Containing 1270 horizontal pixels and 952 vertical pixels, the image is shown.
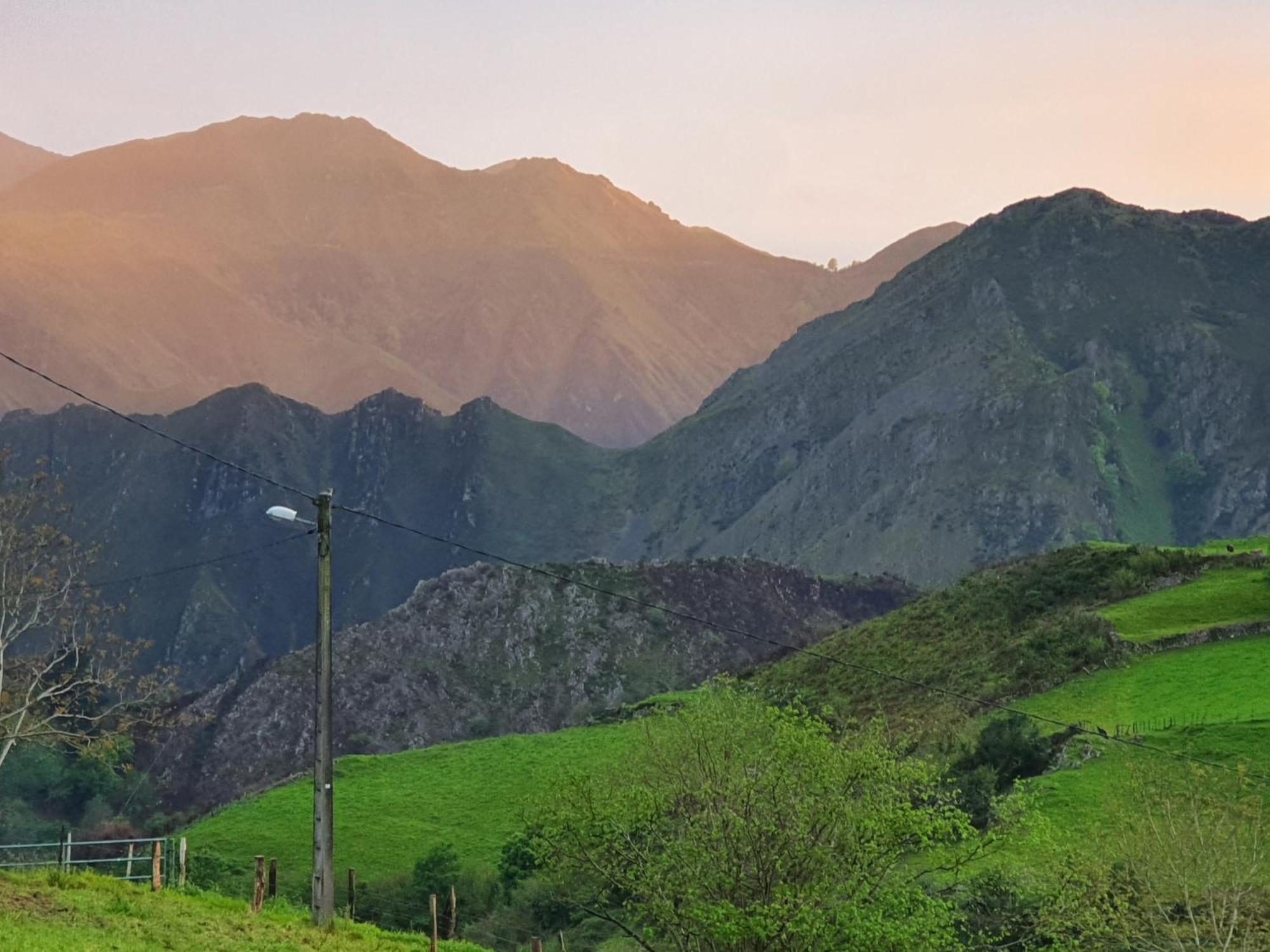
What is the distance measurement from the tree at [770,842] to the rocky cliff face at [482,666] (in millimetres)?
109014

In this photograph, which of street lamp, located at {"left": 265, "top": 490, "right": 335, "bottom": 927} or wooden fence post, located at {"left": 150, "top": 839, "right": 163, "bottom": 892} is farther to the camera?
wooden fence post, located at {"left": 150, "top": 839, "right": 163, "bottom": 892}

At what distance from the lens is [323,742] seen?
113ft

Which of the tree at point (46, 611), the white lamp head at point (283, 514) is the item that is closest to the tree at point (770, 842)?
the white lamp head at point (283, 514)

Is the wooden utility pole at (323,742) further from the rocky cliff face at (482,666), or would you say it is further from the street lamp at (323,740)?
the rocky cliff face at (482,666)

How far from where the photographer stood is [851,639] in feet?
344

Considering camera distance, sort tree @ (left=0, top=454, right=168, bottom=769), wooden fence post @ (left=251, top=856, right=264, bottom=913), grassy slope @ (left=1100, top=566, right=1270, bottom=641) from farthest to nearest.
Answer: grassy slope @ (left=1100, top=566, right=1270, bottom=641), tree @ (left=0, top=454, right=168, bottom=769), wooden fence post @ (left=251, top=856, right=264, bottom=913)

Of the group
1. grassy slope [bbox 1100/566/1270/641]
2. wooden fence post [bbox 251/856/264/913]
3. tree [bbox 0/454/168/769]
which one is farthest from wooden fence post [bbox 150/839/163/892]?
grassy slope [bbox 1100/566/1270/641]

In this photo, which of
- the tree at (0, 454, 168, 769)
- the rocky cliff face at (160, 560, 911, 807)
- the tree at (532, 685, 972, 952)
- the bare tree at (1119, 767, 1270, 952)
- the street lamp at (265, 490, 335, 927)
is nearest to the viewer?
the street lamp at (265, 490, 335, 927)

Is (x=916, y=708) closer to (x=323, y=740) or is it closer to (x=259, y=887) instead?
(x=259, y=887)

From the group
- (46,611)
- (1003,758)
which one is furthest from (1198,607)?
(46,611)

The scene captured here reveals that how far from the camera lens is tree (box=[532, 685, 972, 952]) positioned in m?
34.8

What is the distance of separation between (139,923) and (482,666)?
14006 cm

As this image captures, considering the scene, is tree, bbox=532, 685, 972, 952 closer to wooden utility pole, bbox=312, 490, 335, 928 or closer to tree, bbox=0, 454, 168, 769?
wooden utility pole, bbox=312, 490, 335, 928

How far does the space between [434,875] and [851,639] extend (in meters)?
45.3
